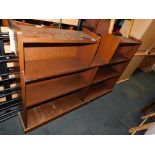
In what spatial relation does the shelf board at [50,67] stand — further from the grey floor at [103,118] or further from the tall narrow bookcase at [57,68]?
the grey floor at [103,118]

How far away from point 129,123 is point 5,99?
201cm

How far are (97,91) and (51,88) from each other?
1125 mm

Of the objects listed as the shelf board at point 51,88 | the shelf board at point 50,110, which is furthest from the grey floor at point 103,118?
the shelf board at point 51,88

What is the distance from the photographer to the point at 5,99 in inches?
63.7

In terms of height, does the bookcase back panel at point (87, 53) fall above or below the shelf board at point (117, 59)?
above

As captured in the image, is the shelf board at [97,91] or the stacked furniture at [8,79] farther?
the shelf board at [97,91]

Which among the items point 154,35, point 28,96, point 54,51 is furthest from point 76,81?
point 154,35

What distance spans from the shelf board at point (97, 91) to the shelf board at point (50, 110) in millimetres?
239

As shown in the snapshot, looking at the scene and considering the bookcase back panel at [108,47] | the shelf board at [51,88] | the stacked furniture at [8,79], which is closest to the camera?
the stacked furniture at [8,79]

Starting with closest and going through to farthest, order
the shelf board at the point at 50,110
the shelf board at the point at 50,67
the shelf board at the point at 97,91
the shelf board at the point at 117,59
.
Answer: the shelf board at the point at 50,67 → the shelf board at the point at 50,110 → the shelf board at the point at 117,59 → the shelf board at the point at 97,91

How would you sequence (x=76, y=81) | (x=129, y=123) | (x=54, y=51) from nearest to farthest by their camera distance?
(x=54, y=51) < (x=76, y=81) < (x=129, y=123)

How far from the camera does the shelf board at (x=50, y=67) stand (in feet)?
4.00
